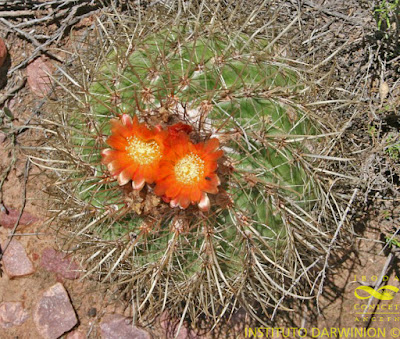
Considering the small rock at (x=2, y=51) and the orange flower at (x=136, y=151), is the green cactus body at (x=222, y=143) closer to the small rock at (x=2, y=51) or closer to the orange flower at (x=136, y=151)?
the orange flower at (x=136, y=151)

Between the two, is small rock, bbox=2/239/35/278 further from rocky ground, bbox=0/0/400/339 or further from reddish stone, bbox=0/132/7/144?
reddish stone, bbox=0/132/7/144

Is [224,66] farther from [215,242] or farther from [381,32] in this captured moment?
[381,32]

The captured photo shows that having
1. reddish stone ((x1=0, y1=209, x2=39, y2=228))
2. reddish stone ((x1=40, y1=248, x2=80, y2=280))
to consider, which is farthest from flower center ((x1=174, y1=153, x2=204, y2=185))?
reddish stone ((x1=0, y1=209, x2=39, y2=228))

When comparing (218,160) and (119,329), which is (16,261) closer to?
(119,329)

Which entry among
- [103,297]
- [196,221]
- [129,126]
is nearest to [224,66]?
[129,126]

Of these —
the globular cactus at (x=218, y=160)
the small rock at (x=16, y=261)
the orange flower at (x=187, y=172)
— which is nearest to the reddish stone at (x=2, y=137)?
the small rock at (x=16, y=261)
